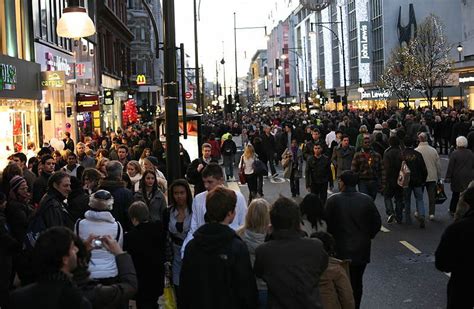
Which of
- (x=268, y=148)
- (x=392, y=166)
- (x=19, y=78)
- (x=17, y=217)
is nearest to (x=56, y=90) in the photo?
(x=19, y=78)

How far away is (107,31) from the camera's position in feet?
168

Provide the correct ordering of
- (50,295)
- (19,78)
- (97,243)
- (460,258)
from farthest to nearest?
(19,78) → (460,258) → (97,243) → (50,295)

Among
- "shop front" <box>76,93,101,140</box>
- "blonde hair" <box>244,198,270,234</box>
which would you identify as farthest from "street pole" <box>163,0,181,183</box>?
"shop front" <box>76,93,101,140</box>

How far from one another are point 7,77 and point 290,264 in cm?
1657

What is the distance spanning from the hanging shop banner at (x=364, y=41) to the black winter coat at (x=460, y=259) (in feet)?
291

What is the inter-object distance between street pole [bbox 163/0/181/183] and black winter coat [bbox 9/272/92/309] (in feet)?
20.6

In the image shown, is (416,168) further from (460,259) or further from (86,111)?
(86,111)

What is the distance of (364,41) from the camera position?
9300 cm

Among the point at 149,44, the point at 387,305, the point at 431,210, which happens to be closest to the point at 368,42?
the point at 149,44

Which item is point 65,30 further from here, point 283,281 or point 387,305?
point 283,281

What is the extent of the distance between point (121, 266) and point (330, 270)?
66.0 inches

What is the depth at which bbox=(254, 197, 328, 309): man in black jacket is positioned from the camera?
5.08m

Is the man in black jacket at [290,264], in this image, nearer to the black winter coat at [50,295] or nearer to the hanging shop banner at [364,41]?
the black winter coat at [50,295]

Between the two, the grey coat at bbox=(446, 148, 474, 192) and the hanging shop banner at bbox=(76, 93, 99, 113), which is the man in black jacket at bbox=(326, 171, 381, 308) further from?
the hanging shop banner at bbox=(76, 93, 99, 113)
